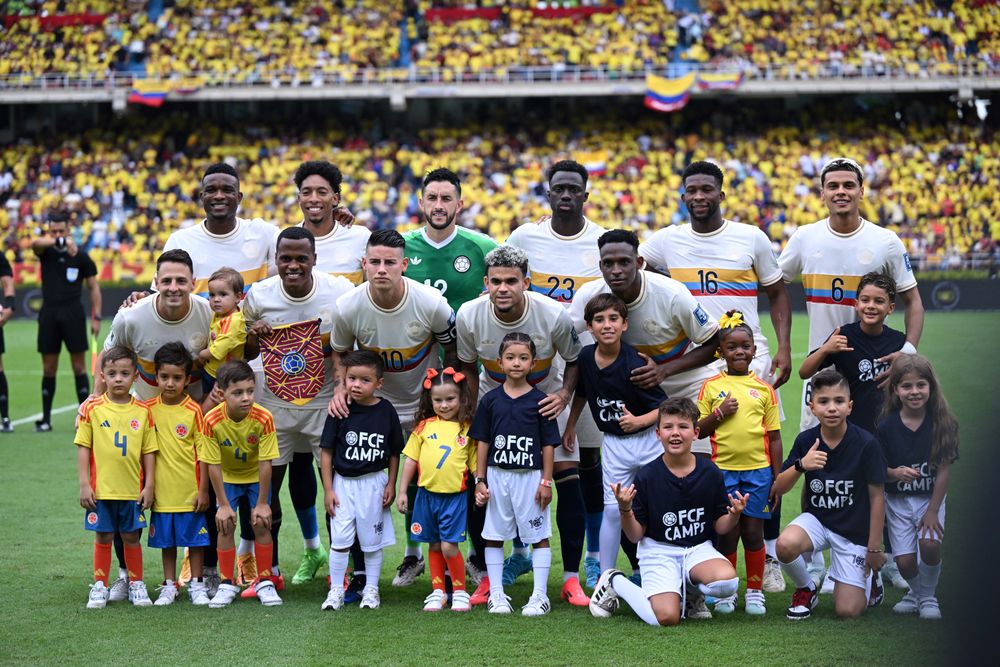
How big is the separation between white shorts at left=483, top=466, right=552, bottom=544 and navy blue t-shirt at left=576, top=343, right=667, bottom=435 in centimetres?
48

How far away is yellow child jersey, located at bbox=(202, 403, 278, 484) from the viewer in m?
6.36

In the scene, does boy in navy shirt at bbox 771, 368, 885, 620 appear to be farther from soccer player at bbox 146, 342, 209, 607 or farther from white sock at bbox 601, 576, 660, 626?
soccer player at bbox 146, 342, 209, 607

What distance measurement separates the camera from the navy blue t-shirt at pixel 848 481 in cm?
598

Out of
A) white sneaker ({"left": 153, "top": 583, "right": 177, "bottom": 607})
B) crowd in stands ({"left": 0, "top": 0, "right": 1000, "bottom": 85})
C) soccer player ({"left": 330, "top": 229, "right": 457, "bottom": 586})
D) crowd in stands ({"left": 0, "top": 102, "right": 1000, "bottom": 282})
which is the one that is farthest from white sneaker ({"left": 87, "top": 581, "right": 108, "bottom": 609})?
crowd in stands ({"left": 0, "top": 0, "right": 1000, "bottom": 85})

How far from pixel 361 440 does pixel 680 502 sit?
1701 mm

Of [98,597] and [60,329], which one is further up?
[60,329]

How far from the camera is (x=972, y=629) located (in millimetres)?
1295

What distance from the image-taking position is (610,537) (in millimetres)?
6273

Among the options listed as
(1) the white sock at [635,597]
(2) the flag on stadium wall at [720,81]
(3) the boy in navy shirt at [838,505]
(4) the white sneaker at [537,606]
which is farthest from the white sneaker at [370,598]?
(2) the flag on stadium wall at [720,81]

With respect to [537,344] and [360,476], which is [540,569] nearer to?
[360,476]

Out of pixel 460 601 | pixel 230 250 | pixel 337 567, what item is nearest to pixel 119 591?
pixel 337 567

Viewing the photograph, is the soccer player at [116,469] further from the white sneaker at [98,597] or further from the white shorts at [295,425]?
the white shorts at [295,425]

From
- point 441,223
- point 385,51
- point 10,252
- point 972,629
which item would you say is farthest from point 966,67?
point 972,629

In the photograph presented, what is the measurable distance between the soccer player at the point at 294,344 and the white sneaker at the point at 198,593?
0.25 meters
